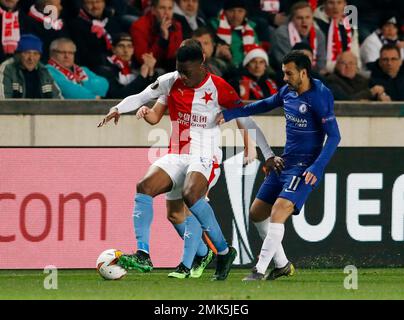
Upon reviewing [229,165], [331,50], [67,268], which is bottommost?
[67,268]

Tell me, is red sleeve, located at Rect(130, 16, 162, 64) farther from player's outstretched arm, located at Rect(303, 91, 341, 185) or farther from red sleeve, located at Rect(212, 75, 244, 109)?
player's outstretched arm, located at Rect(303, 91, 341, 185)

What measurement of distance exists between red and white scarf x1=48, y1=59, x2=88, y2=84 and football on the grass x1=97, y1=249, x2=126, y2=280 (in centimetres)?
331

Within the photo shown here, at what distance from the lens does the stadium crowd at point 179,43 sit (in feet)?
45.4

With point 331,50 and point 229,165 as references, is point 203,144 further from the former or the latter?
point 331,50

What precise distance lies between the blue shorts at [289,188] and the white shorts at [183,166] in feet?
1.68

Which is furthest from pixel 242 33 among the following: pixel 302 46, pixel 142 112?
pixel 142 112

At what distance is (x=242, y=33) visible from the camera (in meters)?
15.1

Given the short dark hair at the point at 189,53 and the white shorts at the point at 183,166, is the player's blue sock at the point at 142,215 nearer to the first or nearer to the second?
the white shorts at the point at 183,166

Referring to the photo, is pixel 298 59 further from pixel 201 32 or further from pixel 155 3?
pixel 155 3

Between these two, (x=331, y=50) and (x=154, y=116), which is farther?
(x=331, y=50)

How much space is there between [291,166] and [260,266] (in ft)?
2.94

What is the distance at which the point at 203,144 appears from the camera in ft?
37.2

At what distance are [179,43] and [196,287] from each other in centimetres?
484

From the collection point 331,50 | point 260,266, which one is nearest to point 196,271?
point 260,266
